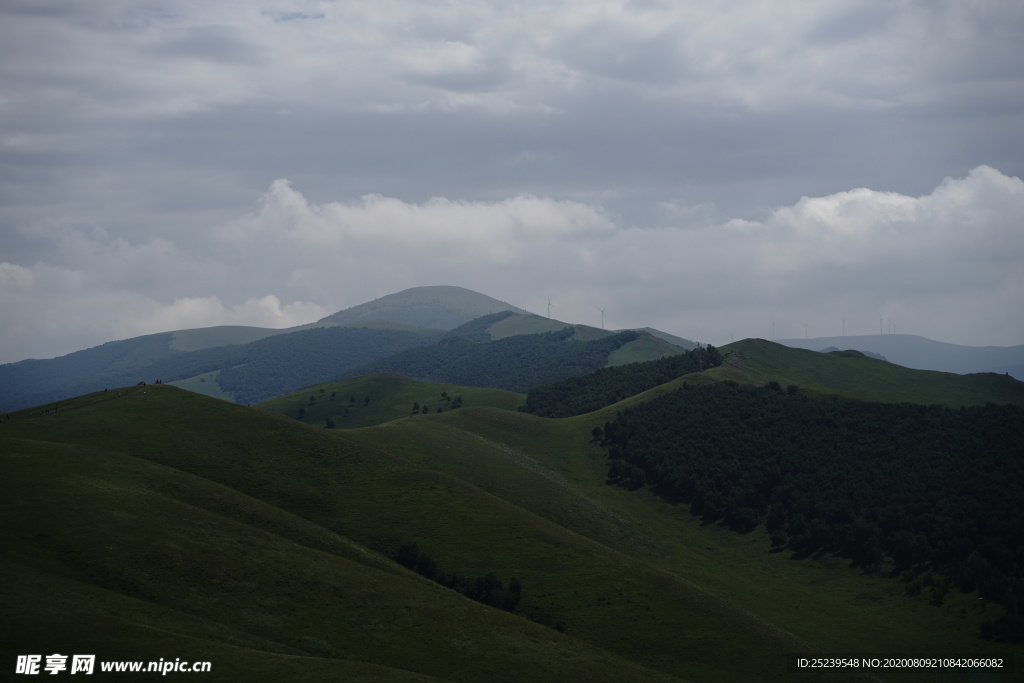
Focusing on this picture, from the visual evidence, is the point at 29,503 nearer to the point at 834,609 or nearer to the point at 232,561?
the point at 232,561

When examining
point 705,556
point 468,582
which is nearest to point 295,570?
point 468,582

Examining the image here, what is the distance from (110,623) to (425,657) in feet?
90.5

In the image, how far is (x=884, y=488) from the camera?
16362 cm

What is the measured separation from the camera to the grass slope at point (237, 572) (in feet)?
193

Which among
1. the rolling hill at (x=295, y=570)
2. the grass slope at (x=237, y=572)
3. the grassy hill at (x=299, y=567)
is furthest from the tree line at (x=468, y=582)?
the grass slope at (x=237, y=572)

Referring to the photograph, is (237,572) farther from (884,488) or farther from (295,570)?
(884,488)

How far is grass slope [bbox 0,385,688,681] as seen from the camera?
193 ft

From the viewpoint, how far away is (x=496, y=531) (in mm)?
112875

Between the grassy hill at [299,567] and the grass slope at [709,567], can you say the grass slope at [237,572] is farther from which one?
the grass slope at [709,567]

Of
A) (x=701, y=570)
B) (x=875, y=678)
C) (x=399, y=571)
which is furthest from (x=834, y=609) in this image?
(x=399, y=571)

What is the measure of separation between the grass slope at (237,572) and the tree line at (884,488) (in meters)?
63.8

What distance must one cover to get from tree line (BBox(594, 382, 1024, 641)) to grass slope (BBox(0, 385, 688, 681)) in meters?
63.8

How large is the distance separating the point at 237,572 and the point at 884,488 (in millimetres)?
138601

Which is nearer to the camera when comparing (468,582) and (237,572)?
(237,572)
